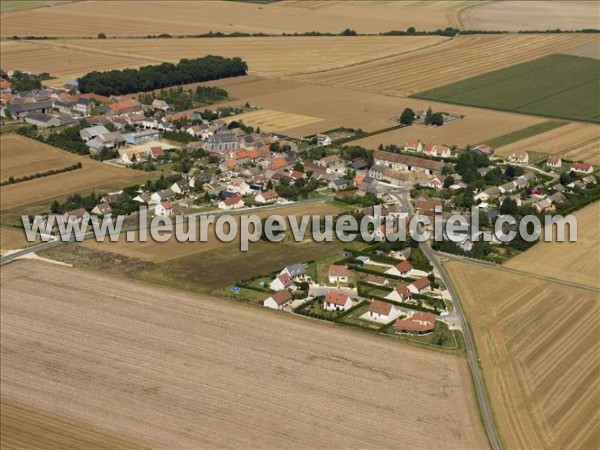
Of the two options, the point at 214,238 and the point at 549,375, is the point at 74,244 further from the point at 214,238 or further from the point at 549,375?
the point at 549,375

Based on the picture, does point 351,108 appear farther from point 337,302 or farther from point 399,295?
point 337,302

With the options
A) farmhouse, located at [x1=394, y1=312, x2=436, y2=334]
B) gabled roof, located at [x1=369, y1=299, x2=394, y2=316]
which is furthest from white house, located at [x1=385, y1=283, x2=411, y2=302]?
farmhouse, located at [x1=394, y1=312, x2=436, y2=334]

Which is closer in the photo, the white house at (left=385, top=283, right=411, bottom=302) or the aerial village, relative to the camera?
the white house at (left=385, top=283, right=411, bottom=302)

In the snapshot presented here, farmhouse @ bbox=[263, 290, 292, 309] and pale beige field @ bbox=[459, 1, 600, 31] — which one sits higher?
pale beige field @ bbox=[459, 1, 600, 31]

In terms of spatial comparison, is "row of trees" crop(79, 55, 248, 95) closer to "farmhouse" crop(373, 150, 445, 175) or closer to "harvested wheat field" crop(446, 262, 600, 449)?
"farmhouse" crop(373, 150, 445, 175)

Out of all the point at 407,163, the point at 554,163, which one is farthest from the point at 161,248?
the point at 554,163

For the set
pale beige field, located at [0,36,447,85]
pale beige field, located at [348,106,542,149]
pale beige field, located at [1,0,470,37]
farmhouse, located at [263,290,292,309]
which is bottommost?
pale beige field, located at [348,106,542,149]
